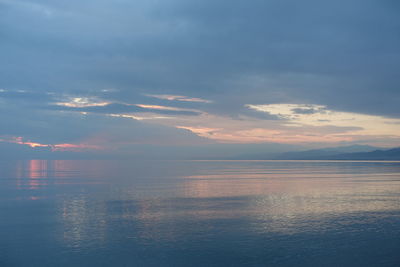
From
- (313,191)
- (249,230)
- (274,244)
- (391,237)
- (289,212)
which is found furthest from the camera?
(313,191)

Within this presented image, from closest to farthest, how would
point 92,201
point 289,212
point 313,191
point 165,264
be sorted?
1. point 165,264
2. point 289,212
3. point 92,201
4. point 313,191

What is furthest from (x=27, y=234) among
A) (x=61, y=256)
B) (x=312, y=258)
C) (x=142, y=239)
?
(x=312, y=258)

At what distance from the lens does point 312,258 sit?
25.2 m

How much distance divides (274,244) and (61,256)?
1514 centimetres

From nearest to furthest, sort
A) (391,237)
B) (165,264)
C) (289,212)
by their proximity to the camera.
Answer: (165,264) < (391,237) < (289,212)

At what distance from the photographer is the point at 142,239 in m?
29.9

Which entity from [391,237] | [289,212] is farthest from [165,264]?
[289,212]

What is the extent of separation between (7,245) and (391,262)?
27102mm

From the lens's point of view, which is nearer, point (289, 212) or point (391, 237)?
point (391, 237)

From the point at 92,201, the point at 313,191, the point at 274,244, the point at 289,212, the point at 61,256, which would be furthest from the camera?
the point at 313,191

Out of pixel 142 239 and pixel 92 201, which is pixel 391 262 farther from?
pixel 92 201

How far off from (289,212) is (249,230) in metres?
10.3

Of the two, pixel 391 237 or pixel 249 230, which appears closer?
pixel 391 237

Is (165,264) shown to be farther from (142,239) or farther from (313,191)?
(313,191)
